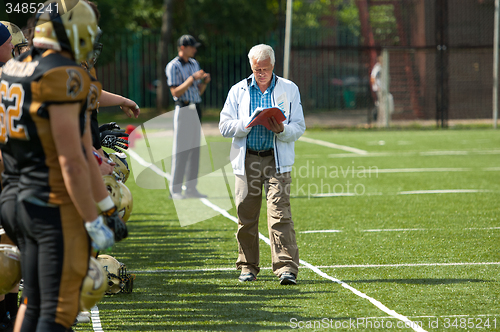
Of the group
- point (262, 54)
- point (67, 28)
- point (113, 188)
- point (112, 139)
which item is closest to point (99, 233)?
point (67, 28)

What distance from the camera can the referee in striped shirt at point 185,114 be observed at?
33.8ft

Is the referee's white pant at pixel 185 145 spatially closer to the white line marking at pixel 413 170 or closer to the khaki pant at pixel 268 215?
the white line marking at pixel 413 170

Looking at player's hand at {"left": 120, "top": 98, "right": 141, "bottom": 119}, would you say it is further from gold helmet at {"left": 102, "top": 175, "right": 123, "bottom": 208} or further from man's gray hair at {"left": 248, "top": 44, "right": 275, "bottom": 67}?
man's gray hair at {"left": 248, "top": 44, "right": 275, "bottom": 67}

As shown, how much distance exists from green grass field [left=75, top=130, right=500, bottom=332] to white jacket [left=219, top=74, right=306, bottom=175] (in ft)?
3.51

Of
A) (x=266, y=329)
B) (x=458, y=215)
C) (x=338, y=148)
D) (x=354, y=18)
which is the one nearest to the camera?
(x=266, y=329)

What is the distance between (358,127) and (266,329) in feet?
67.4

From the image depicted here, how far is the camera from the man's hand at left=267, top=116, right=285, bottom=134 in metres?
5.41

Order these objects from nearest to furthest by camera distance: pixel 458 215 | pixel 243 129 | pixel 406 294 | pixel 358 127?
1. pixel 406 294
2. pixel 243 129
3. pixel 458 215
4. pixel 358 127

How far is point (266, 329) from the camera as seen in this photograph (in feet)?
14.5

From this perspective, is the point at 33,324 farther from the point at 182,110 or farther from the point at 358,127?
the point at 358,127

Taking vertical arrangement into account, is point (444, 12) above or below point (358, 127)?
above

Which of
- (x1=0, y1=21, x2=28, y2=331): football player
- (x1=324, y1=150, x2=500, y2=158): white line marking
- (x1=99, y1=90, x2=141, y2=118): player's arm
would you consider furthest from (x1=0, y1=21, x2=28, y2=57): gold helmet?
(x1=324, y1=150, x2=500, y2=158): white line marking

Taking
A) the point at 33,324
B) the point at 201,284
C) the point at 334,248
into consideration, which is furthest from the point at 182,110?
the point at 33,324

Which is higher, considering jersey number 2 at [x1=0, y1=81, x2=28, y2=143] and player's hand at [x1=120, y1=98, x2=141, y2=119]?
jersey number 2 at [x1=0, y1=81, x2=28, y2=143]
